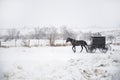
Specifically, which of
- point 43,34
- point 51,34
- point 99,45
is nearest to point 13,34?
point 43,34

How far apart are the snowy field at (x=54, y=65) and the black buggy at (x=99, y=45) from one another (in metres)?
0.31

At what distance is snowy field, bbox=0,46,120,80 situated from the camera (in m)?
3.28

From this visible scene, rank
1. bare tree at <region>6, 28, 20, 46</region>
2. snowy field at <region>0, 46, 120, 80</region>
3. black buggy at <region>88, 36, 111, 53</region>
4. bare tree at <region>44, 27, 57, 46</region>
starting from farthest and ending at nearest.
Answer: black buggy at <region>88, 36, 111, 53</region> → bare tree at <region>44, 27, 57, 46</region> → bare tree at <region>6, 28, 20, 46</region> → snowy field at <region>0, 46, 120, 80</region>

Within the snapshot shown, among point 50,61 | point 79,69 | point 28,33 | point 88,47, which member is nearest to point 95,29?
point 88,47

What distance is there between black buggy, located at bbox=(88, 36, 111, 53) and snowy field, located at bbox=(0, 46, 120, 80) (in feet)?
1.03

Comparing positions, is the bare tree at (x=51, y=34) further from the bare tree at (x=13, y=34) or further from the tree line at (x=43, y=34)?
the bare tree at (x=13, y=34)

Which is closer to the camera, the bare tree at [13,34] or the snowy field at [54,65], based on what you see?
the snowy field at [54,65]

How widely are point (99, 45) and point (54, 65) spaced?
4.34 feet

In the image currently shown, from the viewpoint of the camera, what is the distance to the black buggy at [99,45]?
3.89 m

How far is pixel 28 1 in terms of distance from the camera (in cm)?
363

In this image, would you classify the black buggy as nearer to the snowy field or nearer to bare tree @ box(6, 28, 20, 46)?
the snowy field

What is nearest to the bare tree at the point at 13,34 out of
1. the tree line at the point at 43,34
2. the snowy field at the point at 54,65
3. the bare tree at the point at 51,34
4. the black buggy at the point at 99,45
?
the tree line at the point at 43,34

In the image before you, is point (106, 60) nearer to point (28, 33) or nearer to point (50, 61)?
point (50, 61)

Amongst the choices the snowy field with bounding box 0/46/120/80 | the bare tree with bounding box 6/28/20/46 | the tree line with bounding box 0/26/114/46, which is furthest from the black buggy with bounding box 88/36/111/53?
the bare tree with bounding box 6/28/20/46
